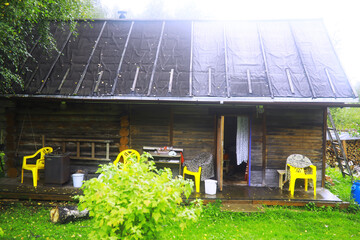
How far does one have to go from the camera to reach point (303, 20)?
873 centimetres

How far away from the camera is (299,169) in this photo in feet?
21.7

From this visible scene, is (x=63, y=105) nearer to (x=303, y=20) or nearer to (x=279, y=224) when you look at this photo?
(x=279, y=224)

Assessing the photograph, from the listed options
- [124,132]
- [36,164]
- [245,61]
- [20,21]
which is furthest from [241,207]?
[20,21]

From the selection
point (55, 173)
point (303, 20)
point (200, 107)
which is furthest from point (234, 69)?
point (55, 173)

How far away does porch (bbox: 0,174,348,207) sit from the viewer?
616 cm

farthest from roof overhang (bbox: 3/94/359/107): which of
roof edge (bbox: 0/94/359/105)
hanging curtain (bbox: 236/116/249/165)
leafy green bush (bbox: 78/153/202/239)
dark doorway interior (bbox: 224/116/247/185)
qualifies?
leafy green bush (bbox: 78/153/202/239)

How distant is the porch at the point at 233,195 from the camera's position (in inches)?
243

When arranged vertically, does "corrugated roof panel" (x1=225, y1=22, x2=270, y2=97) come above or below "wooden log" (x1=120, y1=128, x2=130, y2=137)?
above

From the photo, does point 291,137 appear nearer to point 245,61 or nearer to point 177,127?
point 245,61

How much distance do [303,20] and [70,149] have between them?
8.75 m

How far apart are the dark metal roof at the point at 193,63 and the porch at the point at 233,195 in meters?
2.43

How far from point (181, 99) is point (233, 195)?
9.08 ft

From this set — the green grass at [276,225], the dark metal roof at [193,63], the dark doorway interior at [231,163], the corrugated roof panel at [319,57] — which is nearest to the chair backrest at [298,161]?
the green grass at [276,225]

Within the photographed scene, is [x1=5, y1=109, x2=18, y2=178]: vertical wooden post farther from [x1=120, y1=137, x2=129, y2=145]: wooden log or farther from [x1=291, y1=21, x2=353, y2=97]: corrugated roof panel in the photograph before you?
[x1=291, y1=21, x2=353, y2=97]: corrugated roof panel
